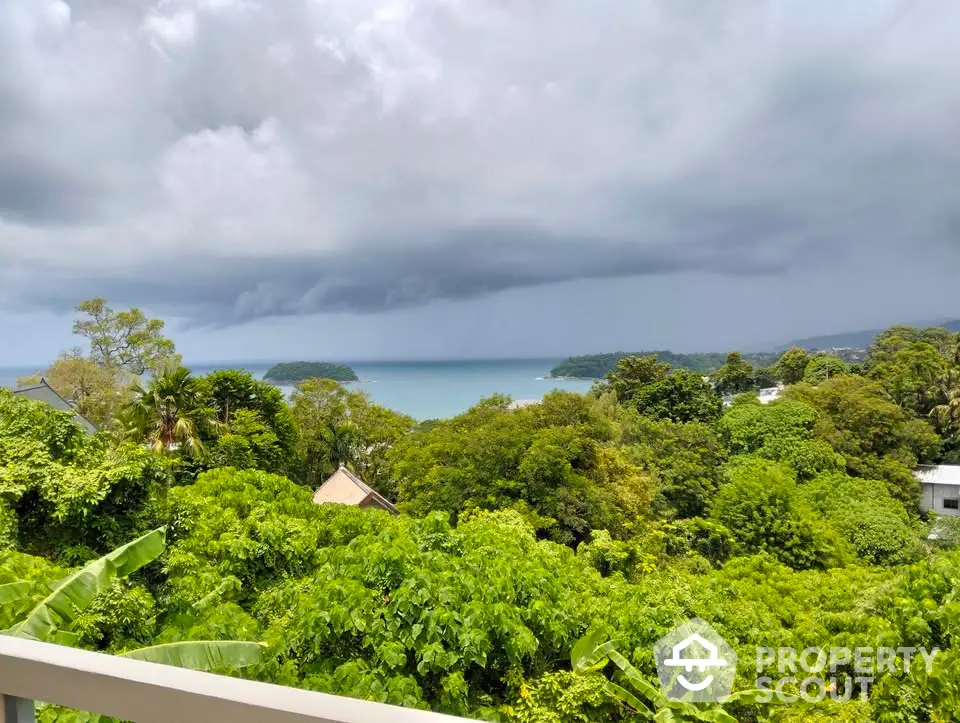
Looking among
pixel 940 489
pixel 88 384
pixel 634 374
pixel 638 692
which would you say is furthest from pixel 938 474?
pixel 88 384

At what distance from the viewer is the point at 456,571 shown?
367 cm

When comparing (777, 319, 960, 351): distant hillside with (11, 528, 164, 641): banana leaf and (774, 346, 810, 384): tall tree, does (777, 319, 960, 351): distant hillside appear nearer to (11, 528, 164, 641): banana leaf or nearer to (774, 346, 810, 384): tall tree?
(774, 346, 810, 384): tall tree

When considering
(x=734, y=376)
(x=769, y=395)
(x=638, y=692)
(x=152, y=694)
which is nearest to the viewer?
(x=152, y=694)

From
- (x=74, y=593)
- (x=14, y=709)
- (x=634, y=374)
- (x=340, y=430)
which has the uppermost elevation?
(x=14, y=709)

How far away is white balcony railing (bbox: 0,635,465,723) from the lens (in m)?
0.52

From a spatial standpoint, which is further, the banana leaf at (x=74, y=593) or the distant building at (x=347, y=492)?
the distant building at (x=347, y=492)

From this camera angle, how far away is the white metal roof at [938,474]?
1638cm

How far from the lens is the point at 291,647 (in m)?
3.32

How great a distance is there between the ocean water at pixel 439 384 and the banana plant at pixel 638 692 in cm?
797

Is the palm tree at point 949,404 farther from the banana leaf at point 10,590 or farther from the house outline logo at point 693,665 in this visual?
the banana leaf at point 10,590

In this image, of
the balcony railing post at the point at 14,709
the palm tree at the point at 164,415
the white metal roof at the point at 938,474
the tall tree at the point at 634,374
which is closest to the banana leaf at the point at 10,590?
the balcony railing post at the point at 14,709

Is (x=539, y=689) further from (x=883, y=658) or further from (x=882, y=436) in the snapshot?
(x=882, y=436)

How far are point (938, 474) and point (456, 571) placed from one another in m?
19.0

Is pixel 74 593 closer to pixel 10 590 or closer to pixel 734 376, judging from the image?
pixel 10 590
